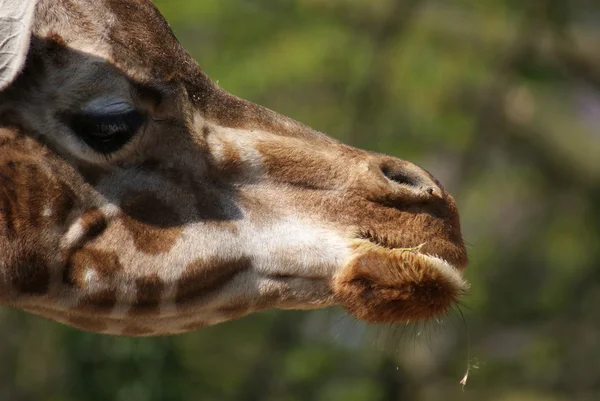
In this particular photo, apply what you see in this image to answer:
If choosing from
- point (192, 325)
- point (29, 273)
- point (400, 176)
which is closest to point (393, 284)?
point (400, 176)

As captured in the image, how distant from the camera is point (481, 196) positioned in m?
12.3

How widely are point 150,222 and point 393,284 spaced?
3.21 ft

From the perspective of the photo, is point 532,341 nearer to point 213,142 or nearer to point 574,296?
point 574,296

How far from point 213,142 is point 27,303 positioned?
38.1 inches

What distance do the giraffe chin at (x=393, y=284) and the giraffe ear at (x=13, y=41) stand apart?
1.48 m

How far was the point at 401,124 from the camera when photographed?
10531mm

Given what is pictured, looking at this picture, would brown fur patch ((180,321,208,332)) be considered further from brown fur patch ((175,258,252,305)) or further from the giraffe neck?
brown fur patch ((175,258,252,305))

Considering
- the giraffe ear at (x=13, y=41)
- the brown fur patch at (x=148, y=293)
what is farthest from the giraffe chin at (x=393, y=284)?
the giraffe ear at (x=13, y=41)

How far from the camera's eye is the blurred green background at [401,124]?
32.4ft

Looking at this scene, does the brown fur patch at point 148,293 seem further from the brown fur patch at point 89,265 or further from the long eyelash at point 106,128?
the long eyelash at point 106,128

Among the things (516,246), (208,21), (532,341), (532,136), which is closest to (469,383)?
(532,341)

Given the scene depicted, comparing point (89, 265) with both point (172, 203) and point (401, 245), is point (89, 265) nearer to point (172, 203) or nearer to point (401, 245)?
point (172, 203)

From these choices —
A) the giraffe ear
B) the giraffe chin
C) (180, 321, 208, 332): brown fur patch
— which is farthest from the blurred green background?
the giraffe ear

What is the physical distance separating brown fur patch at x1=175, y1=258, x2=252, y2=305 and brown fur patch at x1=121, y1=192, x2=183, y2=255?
140 mm
